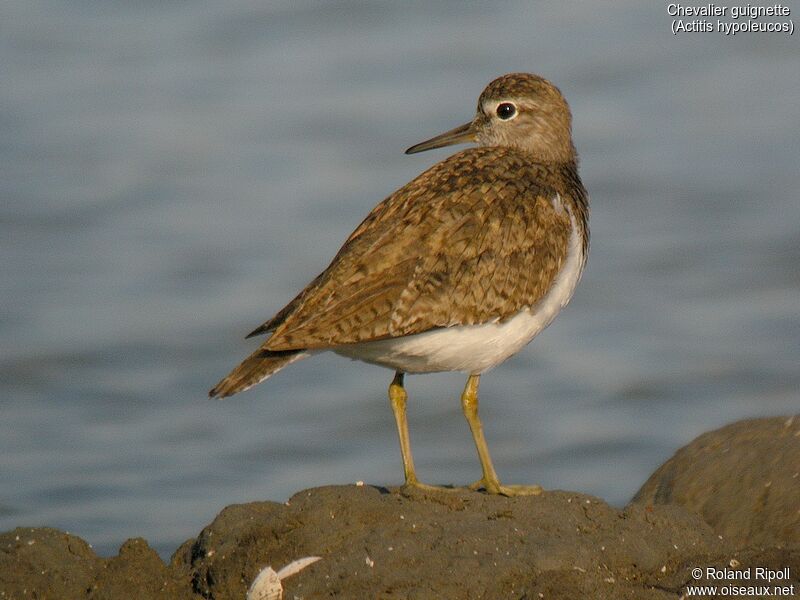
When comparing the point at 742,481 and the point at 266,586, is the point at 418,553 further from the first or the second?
the point at 742,481

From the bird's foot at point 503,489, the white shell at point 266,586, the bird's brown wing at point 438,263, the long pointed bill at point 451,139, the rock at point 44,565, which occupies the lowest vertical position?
the bird's foot at point 503,489

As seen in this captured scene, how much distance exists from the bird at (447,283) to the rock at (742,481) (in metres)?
1.33

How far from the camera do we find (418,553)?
7.85 meters

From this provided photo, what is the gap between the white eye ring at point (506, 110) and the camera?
11.2 meters

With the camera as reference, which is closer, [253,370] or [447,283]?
[253,370]

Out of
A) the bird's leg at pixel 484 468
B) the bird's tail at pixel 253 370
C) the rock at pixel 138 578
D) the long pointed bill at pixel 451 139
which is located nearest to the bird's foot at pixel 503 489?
the bird's leg at pixel 484 468

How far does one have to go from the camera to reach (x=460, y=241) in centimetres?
959

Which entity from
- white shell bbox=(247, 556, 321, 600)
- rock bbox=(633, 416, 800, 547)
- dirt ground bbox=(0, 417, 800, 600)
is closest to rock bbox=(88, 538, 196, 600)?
dirt ground bbox=(0, 417, 800, 600)

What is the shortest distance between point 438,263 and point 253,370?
149 cm

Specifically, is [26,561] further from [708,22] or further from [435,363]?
[708,22]

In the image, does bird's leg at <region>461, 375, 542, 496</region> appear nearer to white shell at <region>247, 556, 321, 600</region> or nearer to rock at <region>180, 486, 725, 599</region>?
rock at <region>180, 486, 725, 599</region>

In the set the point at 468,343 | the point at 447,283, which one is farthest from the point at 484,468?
the point at 447,283

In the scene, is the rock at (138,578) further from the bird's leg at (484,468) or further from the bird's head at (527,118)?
the bird's head at (527,118)

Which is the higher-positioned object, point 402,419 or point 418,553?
point 402,419
